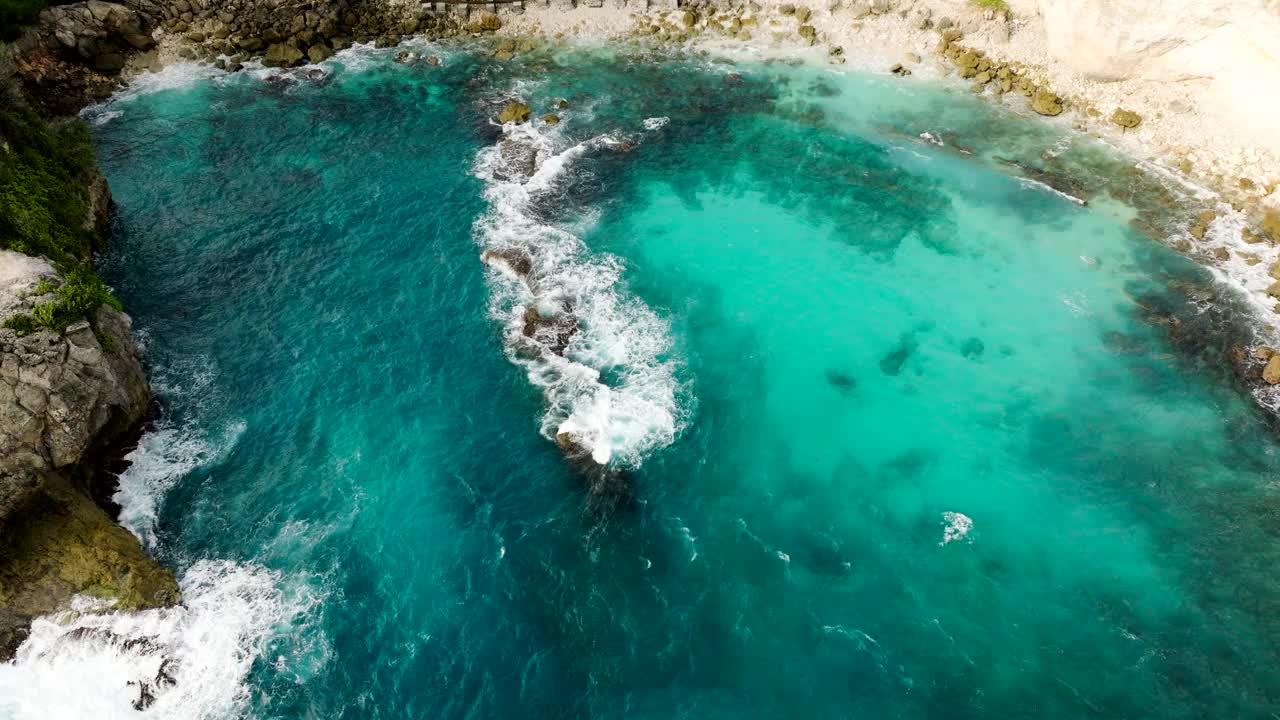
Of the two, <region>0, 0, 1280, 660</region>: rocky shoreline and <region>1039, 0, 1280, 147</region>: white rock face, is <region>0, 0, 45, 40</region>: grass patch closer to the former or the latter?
<region>0, 0, 1280, 660</region>: rocky shoreline

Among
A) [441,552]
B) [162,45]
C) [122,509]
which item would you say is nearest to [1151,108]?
[441,552]

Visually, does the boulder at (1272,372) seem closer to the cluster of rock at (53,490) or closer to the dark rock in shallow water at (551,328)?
the dark rock in shallow water at (551,328)

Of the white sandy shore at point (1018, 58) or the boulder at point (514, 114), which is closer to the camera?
the white sandy shore at point (1018, 58)

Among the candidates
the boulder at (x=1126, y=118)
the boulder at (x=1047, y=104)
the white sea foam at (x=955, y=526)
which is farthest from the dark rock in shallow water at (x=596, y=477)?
the boulder at (x=1126, y=118)

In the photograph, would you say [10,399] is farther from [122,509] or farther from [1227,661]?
[1227,661]

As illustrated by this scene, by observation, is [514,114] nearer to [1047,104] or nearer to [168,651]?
[1047,104]

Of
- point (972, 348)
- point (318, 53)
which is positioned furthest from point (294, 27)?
point (972, 348)

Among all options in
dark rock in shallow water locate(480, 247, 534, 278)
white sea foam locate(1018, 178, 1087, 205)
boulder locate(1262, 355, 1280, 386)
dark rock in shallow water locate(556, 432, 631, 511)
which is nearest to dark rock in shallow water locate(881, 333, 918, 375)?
dark rock in shallow water locate(556, 432, 631, 511)
